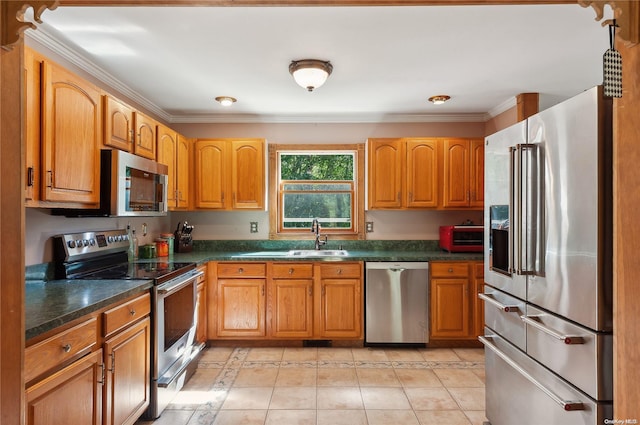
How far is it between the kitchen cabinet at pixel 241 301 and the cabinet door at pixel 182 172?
2.51 ft

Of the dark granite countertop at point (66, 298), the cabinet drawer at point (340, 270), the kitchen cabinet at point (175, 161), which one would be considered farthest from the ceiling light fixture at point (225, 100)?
the dark granite countertop at point (66, 298)

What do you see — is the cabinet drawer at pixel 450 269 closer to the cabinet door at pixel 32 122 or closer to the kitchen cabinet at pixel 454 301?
the kitchen cabinet at pixel 454 301

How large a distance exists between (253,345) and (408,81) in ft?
9.38

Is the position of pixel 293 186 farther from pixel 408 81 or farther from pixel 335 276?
pixel 408 81

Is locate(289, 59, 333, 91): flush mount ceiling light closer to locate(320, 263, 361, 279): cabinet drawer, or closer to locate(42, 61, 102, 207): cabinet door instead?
locate(42, 61, 102, 207): cabinet door

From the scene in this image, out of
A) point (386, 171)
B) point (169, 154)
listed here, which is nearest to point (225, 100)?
point (169, 154)

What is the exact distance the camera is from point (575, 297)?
4.56 feet

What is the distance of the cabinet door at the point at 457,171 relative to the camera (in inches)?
145

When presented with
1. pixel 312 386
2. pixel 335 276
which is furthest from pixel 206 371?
pixel 335 276

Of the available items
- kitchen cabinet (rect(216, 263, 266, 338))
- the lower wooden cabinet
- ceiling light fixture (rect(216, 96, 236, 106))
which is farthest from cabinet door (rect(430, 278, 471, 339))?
ceiling light fixture (rect(216, 96, 236, 106))

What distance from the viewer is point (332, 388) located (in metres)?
2.65

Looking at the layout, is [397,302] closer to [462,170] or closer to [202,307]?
[462,170]

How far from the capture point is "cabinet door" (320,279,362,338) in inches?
135

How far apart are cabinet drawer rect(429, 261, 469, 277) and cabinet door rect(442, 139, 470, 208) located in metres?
0.68
